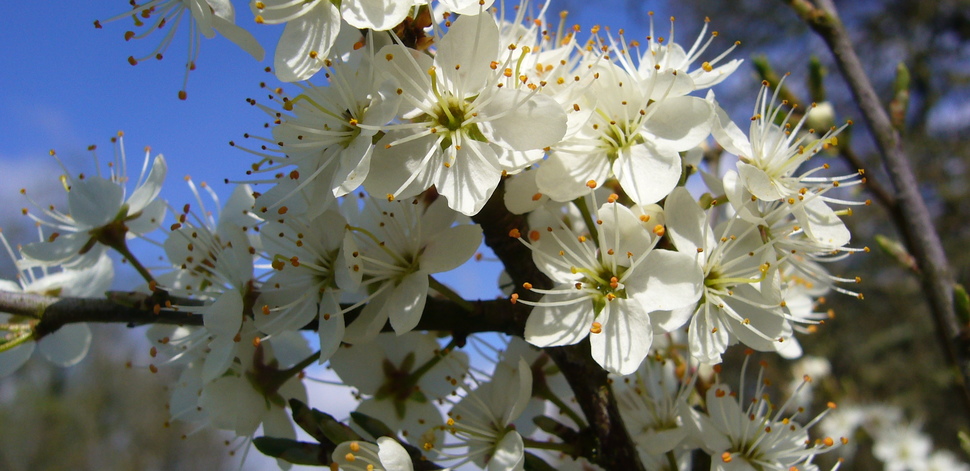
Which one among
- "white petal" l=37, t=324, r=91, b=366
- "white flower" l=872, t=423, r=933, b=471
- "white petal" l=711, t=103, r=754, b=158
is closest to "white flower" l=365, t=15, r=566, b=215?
"white petal" l=711, t=103, r=754, b=158

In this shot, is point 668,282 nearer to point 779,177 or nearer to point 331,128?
point 779,177

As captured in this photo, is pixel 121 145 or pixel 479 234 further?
pixel 121 145

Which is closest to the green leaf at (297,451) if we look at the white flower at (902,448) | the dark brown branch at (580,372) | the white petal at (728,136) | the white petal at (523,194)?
the dark brown branch at (580,372)

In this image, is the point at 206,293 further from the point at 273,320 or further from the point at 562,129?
the point at 562,129

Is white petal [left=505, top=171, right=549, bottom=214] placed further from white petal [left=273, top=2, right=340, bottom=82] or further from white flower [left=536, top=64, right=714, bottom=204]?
white petal [left=273, top=2, right=340, bottom=82]

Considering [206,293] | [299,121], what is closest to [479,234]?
[299,121]

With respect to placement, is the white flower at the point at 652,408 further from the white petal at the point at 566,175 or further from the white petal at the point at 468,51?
the white petal at the point at 468,51

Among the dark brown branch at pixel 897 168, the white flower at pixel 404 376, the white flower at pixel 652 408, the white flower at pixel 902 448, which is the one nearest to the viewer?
the white flower at pixel 652 408

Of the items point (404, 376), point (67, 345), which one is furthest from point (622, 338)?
point (67, 345)
